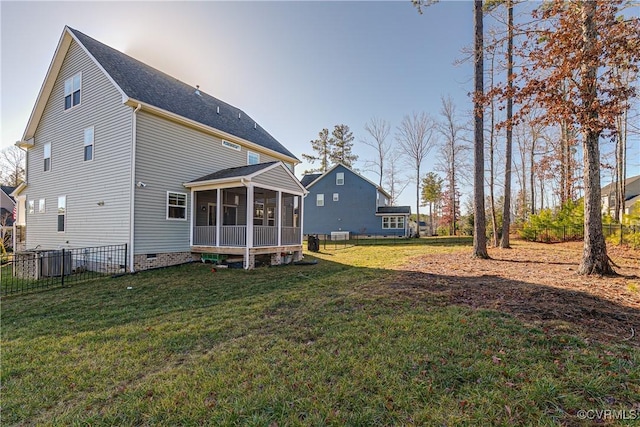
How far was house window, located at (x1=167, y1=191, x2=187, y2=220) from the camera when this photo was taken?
444 inches

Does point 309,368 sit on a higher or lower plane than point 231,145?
lower

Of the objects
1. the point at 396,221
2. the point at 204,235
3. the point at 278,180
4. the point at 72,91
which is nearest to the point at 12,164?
the point at 72,91

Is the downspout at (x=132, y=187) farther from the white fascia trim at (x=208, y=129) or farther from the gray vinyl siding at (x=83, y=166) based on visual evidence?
the white fascia trim at (x=208, y=129)

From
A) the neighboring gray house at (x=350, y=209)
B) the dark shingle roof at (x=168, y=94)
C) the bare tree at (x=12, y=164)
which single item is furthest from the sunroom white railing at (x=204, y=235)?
the bare tree at (x=12, y=164)

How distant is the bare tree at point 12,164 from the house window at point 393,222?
1556 inches

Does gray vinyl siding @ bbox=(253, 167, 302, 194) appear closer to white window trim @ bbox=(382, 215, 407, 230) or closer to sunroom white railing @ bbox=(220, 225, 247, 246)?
sunroom white railing @ bbox=(220, 225, 247, 246)

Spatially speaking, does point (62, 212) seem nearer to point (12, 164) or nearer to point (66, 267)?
point (66, 267)

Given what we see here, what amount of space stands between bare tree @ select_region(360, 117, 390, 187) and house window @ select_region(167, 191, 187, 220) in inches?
1093

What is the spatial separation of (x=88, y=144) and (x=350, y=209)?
21.1m

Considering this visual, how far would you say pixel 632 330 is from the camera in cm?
383

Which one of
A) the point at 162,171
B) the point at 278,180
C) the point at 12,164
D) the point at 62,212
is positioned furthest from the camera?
the point at 12,164

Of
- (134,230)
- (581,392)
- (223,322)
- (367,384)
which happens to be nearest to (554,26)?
(581,392)

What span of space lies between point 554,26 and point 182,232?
43.4 ft

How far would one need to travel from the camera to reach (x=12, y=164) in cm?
3297
